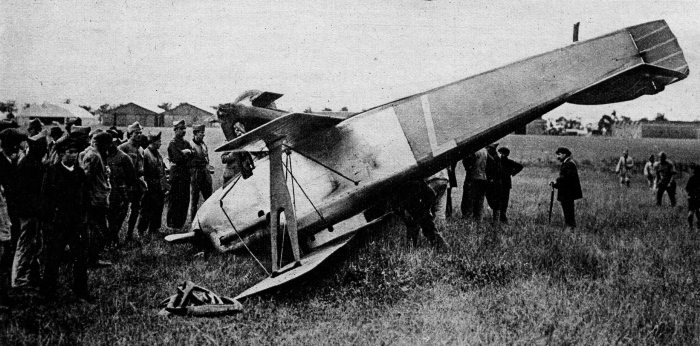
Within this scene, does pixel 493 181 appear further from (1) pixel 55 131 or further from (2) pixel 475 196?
(1) pixel 55 131

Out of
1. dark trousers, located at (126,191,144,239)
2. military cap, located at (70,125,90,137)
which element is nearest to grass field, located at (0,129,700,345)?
dark trousers, located at (126,191,144,239)

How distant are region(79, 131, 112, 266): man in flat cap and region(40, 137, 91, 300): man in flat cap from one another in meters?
1.37

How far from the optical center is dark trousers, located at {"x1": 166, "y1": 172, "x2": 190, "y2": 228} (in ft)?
32.8

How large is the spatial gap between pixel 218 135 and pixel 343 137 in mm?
32665

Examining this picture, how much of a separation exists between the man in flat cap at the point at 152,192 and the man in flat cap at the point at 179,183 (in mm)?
408

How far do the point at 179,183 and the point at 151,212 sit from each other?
1023mm

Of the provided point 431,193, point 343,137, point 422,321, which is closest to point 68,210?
point 343,137

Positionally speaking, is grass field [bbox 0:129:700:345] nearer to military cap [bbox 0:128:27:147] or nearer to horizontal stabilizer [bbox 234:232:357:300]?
horizontal stabilizer [bbox 234:232:357:300]

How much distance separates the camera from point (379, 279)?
5.95m

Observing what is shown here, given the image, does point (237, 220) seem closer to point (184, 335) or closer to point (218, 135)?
point (184, 335)

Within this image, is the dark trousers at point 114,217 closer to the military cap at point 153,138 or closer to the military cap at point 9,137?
the military cap at point 153,138

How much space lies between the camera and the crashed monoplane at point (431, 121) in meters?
6.63

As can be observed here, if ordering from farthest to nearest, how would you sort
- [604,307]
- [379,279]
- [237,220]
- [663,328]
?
[237,220]
[379,279]
[604,307]
[663,328]

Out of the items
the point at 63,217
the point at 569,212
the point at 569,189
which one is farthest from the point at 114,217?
the point at 569,212
